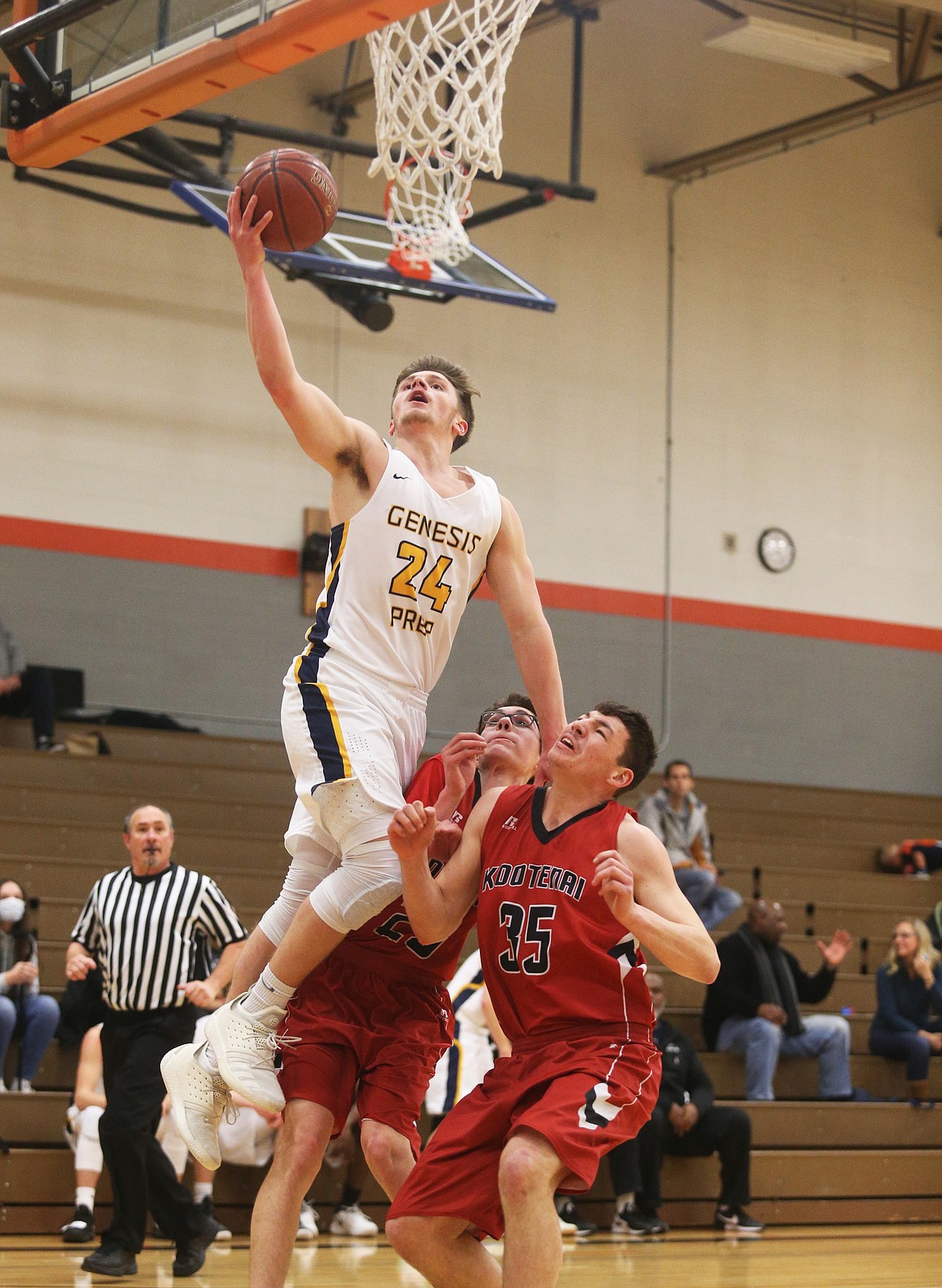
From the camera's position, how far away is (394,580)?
165 inches

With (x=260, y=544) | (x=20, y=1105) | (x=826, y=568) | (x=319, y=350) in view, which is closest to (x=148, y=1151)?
(x=20, y=1105)

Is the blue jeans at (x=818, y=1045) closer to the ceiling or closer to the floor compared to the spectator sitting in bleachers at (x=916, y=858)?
closer to the floor

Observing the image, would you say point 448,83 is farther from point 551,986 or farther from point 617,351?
point 617,351

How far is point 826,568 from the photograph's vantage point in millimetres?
15844

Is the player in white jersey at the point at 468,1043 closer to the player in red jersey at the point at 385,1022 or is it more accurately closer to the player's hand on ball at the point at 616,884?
the player in red jersey at the point at 385,1022

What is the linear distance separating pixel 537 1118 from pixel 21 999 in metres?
4.85

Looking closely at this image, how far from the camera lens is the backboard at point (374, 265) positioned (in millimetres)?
10055

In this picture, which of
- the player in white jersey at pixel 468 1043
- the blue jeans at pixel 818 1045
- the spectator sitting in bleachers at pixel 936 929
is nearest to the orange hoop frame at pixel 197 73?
the player in white jersey at pixel 468 1043

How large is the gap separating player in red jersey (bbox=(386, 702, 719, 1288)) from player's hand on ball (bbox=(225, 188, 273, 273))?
4.54 ft

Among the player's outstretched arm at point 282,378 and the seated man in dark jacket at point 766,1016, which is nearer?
the player's outstretched arm at point 282,378

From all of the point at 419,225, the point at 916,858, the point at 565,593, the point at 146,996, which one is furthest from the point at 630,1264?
the point at 565,593

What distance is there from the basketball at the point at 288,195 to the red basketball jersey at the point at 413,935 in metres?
1.43

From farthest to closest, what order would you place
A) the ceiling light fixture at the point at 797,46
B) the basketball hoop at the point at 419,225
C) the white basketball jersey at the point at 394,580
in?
1. the ceiling light fixture at the point at 797,46
2. the basketball hoop at the point at 419,225
3. the white basketball jersey at the point at 394,580

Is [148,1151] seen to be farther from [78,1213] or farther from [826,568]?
[826,568]
